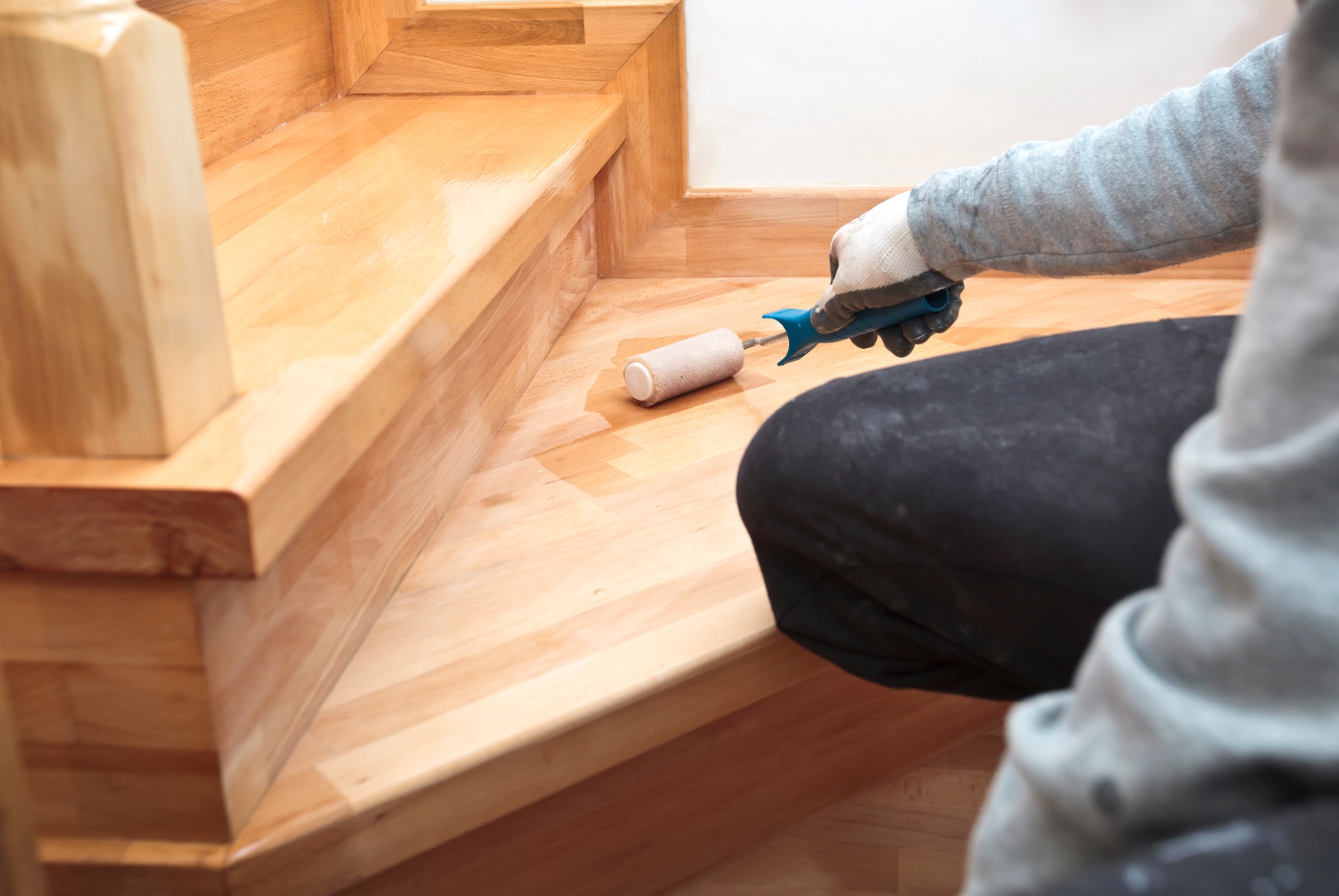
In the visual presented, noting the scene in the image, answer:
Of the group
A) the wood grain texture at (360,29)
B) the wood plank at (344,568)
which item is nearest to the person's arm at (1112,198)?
the wood plank at (344,568)

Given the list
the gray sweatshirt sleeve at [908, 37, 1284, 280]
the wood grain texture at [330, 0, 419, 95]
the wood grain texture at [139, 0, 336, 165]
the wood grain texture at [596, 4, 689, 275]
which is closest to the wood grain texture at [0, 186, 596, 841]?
the gray sweatshirt sleeve at [908, 37, 1284, 280]

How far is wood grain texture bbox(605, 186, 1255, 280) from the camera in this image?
5.26ft

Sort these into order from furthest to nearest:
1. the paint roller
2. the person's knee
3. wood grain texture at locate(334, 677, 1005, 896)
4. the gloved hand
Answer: the paint roller → the gloved hand → wood grain texture at locate(334, 677, 1005, 896) → the person's knee

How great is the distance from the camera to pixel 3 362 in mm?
→ 584

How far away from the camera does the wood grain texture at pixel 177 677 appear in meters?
0.63

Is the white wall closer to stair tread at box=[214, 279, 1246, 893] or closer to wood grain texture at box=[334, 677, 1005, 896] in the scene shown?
stair tread at box=[214, 279, 1246, 893]

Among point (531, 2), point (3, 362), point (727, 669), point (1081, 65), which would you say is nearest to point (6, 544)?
point (3, 362)

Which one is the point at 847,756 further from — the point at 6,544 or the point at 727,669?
the point at 6,544

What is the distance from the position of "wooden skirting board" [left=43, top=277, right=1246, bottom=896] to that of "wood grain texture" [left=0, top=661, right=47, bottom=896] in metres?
0.18

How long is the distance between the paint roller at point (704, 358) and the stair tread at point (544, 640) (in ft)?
0.08

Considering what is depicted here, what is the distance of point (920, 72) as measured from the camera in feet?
5.15

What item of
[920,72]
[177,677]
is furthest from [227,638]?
[920,72]

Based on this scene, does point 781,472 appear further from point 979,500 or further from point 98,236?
point 98,236

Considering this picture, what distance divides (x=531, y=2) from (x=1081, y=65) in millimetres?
758
